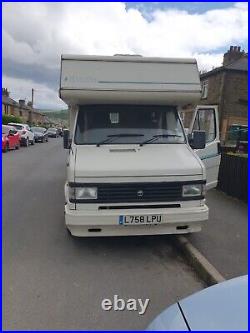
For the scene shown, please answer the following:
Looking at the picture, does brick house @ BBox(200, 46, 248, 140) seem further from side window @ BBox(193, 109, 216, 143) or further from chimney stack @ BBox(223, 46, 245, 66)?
side window @ BBox(193, 109, 216, 143)

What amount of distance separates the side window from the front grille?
8.14ft

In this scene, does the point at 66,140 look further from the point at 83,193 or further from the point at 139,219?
the point at 139,219

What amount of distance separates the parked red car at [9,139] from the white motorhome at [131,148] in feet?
52.3

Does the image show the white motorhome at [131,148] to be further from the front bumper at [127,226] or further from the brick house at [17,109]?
the brick house at [17,109]

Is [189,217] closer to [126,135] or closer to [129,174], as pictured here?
[129,174]

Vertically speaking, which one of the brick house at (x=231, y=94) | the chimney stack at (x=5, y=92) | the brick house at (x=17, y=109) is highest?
the chimney stack at (x=5, y=92)

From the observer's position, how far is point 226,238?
5.51 metres

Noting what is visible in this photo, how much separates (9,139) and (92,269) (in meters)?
18.9

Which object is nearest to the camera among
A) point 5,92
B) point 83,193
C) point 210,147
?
point 83,193

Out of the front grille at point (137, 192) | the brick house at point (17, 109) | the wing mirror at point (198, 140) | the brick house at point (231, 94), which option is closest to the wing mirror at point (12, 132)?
the brick house at point (231, 94)

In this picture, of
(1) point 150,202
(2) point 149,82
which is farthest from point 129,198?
(2) point 149,82

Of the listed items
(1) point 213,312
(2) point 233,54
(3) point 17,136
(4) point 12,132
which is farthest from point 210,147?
(2) point 233,54

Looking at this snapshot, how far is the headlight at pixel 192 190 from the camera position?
15.7 ft

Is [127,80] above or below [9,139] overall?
above
